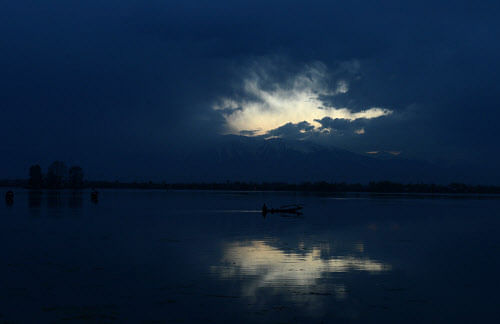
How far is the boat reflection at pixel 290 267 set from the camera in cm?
2066

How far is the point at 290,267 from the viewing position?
2550 cm

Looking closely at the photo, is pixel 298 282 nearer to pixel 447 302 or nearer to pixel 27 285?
pixel 447 302

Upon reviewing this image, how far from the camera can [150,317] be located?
1546cm

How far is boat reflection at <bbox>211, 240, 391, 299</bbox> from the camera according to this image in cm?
2066

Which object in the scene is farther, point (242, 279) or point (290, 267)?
point (290, 267)

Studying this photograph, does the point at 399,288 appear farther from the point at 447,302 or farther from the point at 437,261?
the point at 437,261

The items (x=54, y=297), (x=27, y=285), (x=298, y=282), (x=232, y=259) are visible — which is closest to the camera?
(x=54, y=297)

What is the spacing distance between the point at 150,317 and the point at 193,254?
14.6 metres

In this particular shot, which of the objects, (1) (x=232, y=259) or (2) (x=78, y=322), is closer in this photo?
(2) (x=78, y=322)

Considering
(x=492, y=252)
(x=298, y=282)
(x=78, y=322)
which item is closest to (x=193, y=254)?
(x=298, y=282)

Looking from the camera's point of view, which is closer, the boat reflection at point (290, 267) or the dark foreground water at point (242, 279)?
the dark foreground water at point (242, 279)

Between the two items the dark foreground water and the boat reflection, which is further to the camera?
the boat reflection

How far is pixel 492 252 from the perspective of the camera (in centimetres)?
3400

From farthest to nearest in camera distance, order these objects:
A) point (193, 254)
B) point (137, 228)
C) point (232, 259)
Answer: point (137, 228)
point (193, 254)
point (232, 259)
